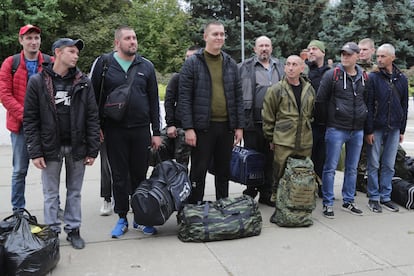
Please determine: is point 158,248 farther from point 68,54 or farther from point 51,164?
point 68,54

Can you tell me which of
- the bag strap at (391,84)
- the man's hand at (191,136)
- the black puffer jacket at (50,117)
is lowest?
the man's hand at (191,136)

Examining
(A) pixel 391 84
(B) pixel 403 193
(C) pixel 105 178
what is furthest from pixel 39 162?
(B) pixel 403 193

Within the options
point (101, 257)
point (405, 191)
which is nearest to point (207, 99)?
point (101, 257)

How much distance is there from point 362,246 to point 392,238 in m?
0.45

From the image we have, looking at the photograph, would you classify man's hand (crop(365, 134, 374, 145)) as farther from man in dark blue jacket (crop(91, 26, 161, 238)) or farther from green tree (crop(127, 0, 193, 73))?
green tree (crop(127, 0, 193, 73))

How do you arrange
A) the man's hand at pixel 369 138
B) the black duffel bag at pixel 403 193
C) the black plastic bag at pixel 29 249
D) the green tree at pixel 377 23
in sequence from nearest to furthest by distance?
the black plastic bag at pixel 29 249 < the man's hand at pixel 369 138 < the black duffel bag at pixel 403 193 < the green tree at pixel 377 23

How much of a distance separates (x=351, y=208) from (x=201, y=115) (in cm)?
225

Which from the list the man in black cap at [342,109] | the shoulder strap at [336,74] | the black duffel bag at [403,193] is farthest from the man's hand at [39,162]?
the black duffel bag at [403,193]

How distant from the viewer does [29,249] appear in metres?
3.54

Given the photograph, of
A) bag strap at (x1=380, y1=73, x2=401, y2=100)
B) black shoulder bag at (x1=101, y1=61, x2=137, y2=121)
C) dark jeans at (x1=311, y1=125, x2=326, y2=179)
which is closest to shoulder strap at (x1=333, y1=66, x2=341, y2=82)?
bag strap at (x1=380, y1=73, x2=401, y2=100)

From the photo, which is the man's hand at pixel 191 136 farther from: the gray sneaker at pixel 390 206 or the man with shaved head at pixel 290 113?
the gray sneaker at pixel 390 206

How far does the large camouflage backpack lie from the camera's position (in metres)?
4.84

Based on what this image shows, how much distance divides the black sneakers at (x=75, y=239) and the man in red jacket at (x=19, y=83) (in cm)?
94

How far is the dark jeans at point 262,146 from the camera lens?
5.57m
